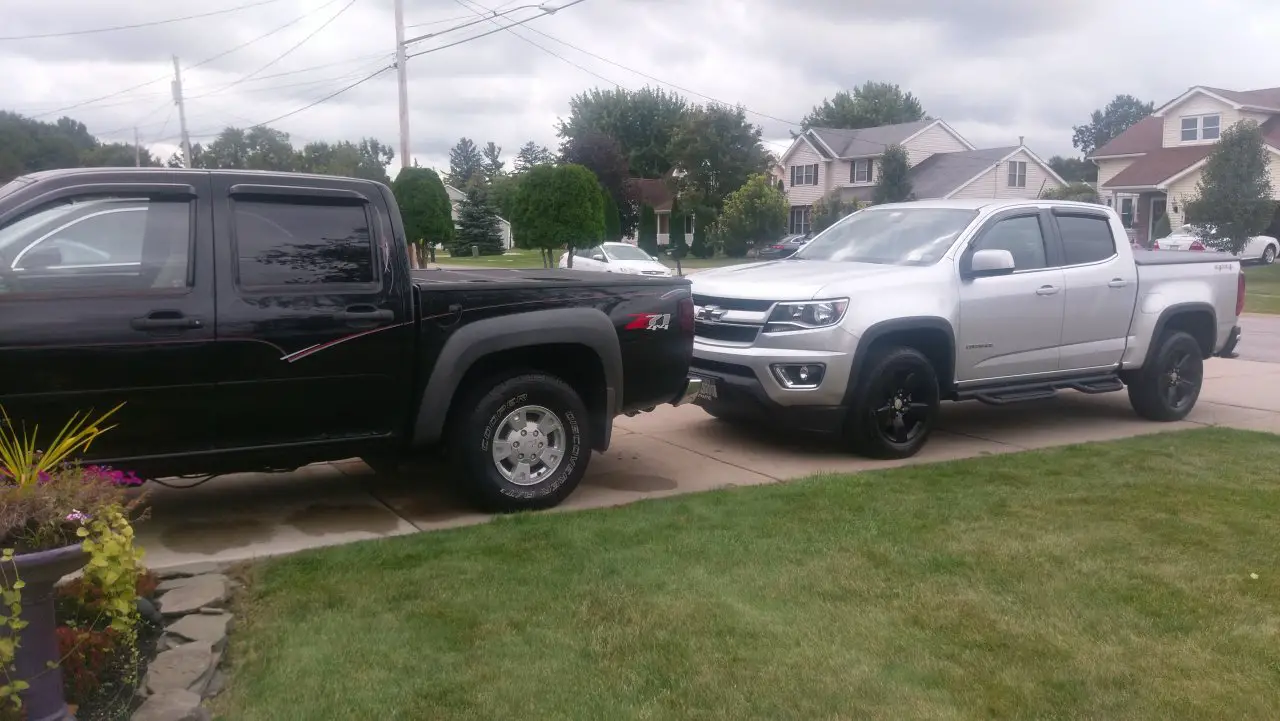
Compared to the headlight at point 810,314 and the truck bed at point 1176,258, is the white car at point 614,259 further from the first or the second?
the headlight at point 810,314

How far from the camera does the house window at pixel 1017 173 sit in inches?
2076

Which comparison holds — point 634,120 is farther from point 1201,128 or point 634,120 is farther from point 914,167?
point 1201,128

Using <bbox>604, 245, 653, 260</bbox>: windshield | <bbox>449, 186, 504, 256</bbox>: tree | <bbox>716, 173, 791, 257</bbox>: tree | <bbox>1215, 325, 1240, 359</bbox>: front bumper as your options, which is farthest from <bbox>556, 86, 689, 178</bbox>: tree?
<bbox>1215, 325, 1240, 359</bbox>: front bumper

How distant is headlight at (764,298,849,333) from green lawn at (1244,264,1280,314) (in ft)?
44.4

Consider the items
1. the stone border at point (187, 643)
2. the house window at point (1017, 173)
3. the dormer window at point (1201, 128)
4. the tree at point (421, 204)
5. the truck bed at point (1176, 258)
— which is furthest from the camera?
the house window at point (1017, 173)

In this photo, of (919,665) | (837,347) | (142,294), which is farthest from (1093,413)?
(142,294)

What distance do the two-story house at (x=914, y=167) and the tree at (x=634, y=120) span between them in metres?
9.85

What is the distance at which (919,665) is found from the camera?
4027 millimetres

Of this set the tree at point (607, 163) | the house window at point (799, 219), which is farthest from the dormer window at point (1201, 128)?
the tree at point (607, 163)

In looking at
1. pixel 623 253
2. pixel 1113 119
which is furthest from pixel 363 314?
pixel 1113 119

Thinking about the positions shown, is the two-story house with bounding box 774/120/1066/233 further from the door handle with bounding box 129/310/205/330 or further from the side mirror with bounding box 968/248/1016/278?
the door handle with bounding box 129/310/205/330

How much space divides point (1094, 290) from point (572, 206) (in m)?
20.3

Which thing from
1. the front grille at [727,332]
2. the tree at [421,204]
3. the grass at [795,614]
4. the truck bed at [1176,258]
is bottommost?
the grass at [795,614]

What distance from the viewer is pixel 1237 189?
32188mm
